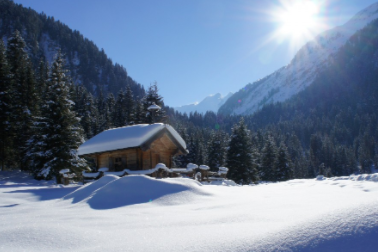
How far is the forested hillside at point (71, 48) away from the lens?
133125mm

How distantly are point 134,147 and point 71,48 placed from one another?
160m

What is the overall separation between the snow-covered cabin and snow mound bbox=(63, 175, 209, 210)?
293 inches

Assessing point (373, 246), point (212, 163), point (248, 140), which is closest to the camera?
point (373, 246)

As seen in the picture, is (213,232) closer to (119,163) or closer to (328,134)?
(119,163)

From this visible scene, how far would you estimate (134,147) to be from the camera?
15805mm

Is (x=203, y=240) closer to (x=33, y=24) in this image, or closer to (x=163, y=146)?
(x=163, y=146)

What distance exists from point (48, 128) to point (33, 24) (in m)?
148

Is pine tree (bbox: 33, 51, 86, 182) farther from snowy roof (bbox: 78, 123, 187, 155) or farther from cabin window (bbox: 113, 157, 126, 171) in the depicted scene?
cabin window (bbox: 113, 157, 126, 171)

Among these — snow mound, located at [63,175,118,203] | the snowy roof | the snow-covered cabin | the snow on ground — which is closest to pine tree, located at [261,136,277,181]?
the snow-covered cabin

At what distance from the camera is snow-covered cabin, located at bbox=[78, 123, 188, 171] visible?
16250mm

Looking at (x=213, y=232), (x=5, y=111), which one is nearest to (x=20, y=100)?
(x=5, y=111)

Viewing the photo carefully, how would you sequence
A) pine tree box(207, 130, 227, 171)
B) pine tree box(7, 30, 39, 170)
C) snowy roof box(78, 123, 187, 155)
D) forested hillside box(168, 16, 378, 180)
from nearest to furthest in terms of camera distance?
snowy roof box(78, 123, 187, 155)
pine tree box(7, 30, 39, 170)
pine tree box(207, 130, 227, 171)
forested hillside box(168, 16, 378, 180)

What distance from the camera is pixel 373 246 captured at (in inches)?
94.5

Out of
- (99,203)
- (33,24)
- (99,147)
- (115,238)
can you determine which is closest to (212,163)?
(99,147)
